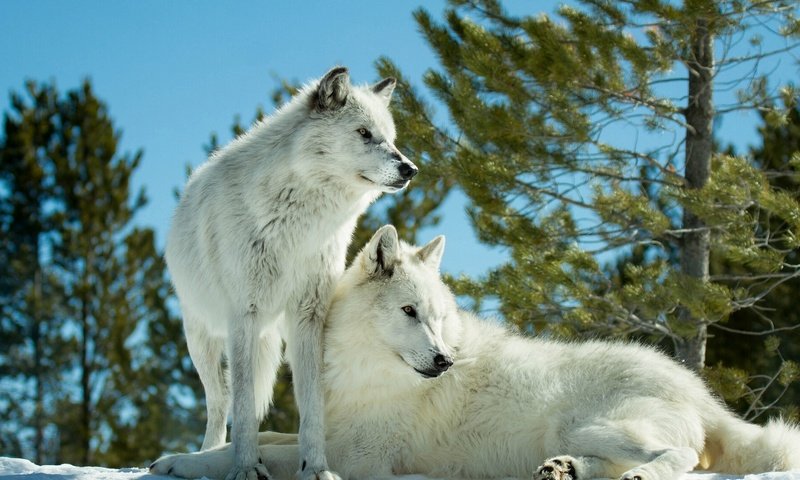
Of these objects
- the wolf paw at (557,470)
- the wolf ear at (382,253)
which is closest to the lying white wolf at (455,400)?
the wolf ear at (382,253)

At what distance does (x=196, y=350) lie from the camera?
191 inches

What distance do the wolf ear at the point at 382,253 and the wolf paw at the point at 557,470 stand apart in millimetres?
1272

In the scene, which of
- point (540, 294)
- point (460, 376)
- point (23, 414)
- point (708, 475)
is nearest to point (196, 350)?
point (460, 376)

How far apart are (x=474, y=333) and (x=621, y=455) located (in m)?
1.14

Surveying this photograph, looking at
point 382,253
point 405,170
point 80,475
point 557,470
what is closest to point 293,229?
point 382,253

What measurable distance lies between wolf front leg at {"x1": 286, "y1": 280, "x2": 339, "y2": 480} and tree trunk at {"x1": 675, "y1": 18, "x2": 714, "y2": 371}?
236 inches

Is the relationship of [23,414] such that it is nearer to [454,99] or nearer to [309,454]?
[454,99]

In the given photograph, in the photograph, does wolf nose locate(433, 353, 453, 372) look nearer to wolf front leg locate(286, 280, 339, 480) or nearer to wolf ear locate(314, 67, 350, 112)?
wolf front leg locate(286, 280, 339, 480)

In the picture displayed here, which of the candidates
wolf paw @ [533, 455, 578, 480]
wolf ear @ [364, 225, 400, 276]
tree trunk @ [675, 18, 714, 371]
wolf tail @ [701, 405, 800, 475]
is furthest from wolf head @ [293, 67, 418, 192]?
tree trunk @ [675, 18, 714, 371]

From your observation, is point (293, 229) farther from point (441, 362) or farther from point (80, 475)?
point (80, 475)

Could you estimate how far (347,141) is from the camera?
4133mm

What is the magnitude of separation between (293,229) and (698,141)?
6914 millimetres

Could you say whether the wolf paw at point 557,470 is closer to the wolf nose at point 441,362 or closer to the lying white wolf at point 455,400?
the lying white wolf at point 455,400

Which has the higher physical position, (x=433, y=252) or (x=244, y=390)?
(x=433, y=252)
